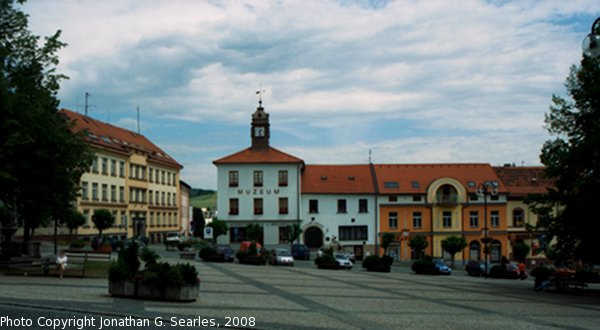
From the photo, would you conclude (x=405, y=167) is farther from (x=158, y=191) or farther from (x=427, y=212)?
(x=158, y=191)

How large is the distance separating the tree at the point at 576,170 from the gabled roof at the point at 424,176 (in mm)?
39490

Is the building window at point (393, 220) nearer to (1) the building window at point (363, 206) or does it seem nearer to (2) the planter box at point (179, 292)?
(1) the building window at point (363, 206)

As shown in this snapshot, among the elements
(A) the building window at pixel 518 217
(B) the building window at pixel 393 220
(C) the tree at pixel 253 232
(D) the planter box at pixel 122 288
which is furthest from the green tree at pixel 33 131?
(A) the building window at pixel 518 217

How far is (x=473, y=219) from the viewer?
226ft

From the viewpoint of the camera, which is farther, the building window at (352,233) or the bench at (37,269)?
the building window at (352,233)

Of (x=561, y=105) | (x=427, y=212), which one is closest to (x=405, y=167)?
(x=427, y=212)

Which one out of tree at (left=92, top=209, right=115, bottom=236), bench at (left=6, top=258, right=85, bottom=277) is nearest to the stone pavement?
bench at (left=6, top=258, right=85, bottom=277)

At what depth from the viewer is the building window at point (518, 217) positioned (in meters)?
69.6

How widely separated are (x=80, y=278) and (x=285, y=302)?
9564 millimetres

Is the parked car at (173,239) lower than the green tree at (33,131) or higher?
lower

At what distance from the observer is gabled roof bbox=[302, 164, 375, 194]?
69.4 m

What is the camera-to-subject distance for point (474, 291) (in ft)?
90.2

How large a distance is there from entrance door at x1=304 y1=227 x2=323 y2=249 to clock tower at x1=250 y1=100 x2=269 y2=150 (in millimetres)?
9884

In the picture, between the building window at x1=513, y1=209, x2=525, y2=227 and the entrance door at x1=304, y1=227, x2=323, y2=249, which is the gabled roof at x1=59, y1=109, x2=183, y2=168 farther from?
the building window at x1=513, y1=209, x2=525, y2=227
